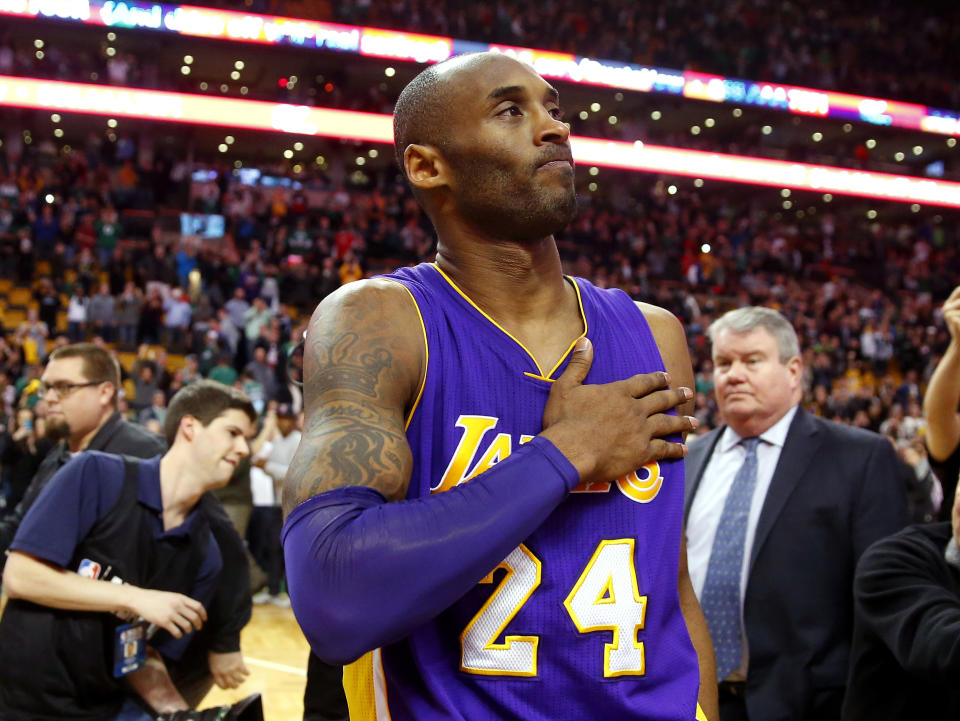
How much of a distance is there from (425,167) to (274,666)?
5639 mm

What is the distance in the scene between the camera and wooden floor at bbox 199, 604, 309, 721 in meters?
5.60

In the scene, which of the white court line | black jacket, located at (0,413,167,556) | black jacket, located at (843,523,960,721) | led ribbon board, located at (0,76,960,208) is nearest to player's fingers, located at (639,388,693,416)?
black jacket, located at (843,523,960,721)

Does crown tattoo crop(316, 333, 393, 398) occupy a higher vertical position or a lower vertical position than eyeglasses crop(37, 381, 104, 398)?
higher

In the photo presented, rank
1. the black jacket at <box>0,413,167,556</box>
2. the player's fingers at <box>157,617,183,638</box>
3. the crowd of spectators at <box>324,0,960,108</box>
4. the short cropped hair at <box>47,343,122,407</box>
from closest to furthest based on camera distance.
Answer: the player's fingers at <box>157,617,183,638</box>, the black jacket at <box>0,413,167,556</box>, the short cropped hair at <box>47,343,122,407</box>, the crowd of spectators at <box>324,0,960,108</box>

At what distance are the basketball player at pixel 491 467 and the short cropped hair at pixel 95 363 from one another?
2809 millimetres

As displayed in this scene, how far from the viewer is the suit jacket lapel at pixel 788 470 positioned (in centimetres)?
315

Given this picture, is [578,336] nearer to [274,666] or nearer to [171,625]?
[171,625]

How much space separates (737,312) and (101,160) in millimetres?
18777

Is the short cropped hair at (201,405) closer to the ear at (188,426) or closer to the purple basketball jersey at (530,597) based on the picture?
the ear at (188,426)

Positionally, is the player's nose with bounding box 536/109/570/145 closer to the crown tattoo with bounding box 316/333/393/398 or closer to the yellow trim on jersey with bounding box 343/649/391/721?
the crown tattoo with bounding box 316/333/393/398

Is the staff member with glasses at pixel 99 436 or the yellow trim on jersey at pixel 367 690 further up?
the yellow trim on jersey at pixel 367 690

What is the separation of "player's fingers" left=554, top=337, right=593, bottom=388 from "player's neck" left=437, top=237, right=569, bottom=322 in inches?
5.3

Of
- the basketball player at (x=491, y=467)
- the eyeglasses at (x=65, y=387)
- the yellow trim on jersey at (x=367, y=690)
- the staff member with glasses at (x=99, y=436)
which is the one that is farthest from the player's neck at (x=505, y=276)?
the eyeglasses at (x=65, y=387)

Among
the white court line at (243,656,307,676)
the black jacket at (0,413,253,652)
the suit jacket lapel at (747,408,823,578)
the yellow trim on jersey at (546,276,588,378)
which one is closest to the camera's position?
the yellow trim on jersey at (546,276,588,378)
